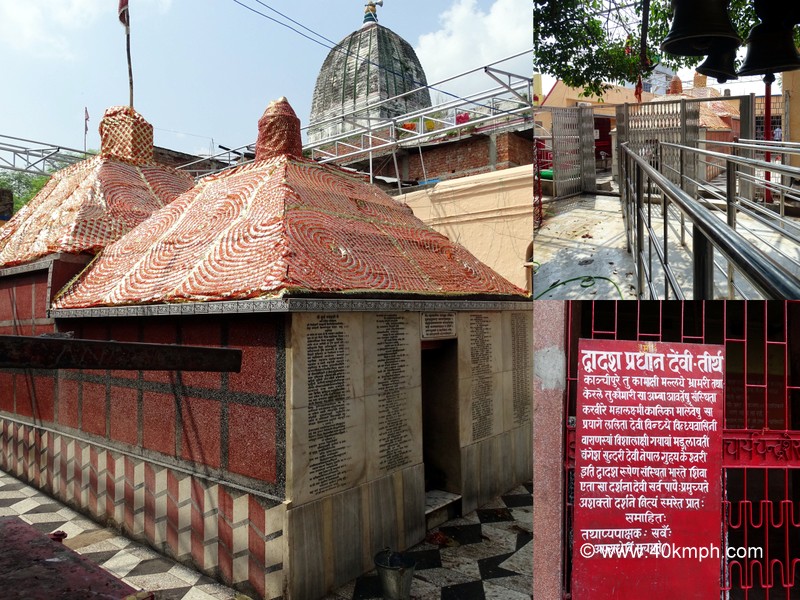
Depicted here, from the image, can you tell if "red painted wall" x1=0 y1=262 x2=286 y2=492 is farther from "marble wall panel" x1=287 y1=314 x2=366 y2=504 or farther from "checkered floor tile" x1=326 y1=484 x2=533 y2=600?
"checkered floor tile" x1=326 y1=484 x2=533 y2=600

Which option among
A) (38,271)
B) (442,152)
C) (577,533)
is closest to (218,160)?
(442,152)

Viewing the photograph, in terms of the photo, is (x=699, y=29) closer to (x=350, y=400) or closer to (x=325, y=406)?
(x=325, y=406)

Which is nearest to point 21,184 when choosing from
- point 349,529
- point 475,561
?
point 349,529

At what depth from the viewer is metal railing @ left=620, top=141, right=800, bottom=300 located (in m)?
1.74

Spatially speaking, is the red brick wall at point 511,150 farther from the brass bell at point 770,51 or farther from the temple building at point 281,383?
the brass bell at point 770,51

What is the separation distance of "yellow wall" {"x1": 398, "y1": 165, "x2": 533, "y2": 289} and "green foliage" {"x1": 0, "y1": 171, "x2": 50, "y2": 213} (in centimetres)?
1591

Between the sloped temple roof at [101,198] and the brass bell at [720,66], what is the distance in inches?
346

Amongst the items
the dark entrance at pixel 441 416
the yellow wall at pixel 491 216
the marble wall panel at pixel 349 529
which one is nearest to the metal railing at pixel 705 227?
the marble wall panel at pixel 349 529

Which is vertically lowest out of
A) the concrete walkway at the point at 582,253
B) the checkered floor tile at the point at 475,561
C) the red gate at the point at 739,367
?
the checkered floor tile at the point at 475,561

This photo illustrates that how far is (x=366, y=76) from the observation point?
22.2 m

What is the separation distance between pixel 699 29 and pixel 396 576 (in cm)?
494

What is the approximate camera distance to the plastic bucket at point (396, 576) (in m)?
5.46

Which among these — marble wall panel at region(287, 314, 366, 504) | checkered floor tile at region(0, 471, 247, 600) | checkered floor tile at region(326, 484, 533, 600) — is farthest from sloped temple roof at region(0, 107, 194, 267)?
checkered floor tile at region(326, 484, 533, 600)

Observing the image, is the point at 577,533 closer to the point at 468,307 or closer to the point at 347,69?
the point at 468,307
